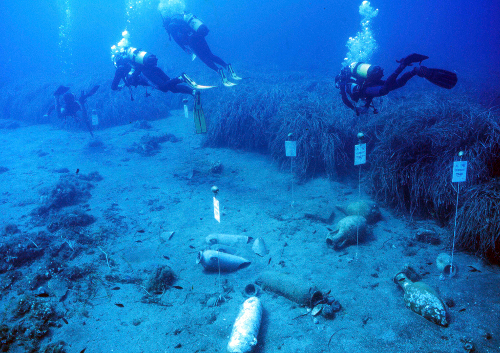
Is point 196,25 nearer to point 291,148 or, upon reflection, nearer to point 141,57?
point 141,57

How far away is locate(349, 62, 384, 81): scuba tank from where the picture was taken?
4476 millimetres

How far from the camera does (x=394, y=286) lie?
11.8ft

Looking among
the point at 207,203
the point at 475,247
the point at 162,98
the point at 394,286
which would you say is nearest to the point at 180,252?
the point at 207,203

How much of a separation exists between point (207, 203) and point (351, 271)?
12.1 feet

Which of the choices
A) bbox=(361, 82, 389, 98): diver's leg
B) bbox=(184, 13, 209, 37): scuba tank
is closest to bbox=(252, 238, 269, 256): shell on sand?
bbox=(361, 82, 389, 98): diver's leg

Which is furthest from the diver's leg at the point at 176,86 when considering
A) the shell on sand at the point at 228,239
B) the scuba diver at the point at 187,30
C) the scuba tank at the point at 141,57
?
the shell on sand at the point at 228,239

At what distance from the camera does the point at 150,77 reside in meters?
7.32

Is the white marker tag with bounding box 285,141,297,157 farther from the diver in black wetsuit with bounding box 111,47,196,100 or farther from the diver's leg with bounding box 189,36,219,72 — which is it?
the diver's leg with bounding box 189,36,219,72

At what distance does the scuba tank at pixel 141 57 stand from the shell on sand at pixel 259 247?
208 inches

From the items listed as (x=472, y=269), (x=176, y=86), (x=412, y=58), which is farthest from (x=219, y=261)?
(x=176, y=86)

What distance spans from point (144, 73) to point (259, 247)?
229 inches

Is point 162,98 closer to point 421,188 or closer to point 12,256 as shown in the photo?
point 12,256

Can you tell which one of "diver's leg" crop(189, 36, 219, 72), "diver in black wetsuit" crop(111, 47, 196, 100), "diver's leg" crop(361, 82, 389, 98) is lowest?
"diver's leg" crop(361, 82, 389, 98)

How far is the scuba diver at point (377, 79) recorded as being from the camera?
3.72 metres
